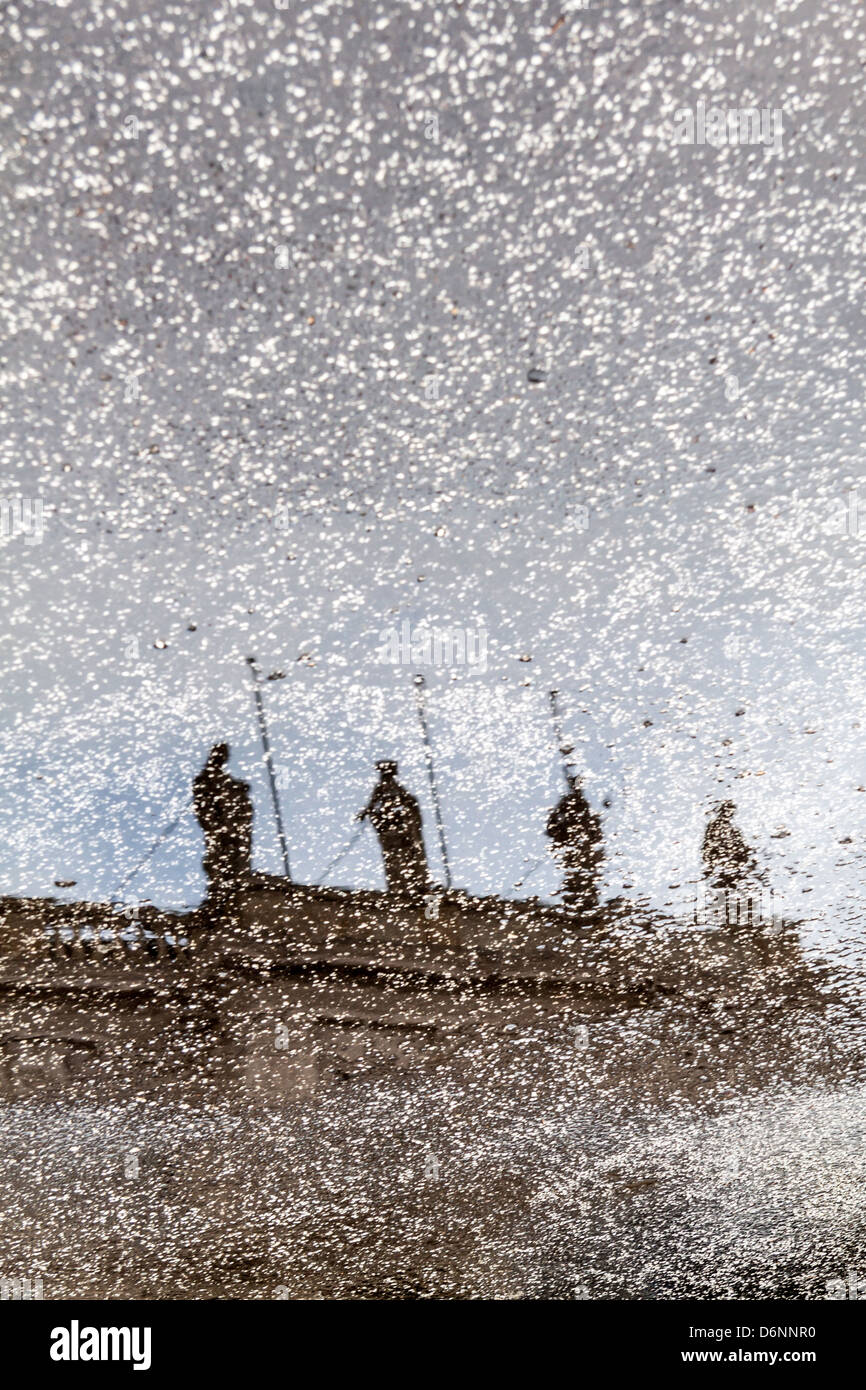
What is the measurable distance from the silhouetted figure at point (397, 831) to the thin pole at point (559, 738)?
0.28m

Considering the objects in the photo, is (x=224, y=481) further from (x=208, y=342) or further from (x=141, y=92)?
(x=141, y=92)

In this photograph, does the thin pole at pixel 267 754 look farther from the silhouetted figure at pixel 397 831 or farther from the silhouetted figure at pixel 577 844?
the silhouetted figure at pixel 577 844

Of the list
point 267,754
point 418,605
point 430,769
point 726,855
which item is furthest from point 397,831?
point 726,855

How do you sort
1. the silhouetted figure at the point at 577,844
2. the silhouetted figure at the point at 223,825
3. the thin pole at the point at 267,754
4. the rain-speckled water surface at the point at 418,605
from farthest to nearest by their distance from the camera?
the silhouetted figure at the point at 577,844
the silhouetted figure at the point at 223,825
the thin pole at the point at 267,754
the rain-speckled water surface at the point at 418,605

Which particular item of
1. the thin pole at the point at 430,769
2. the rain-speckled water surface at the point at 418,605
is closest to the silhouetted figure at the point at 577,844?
the rain-speckled water surface at the point at 418,605

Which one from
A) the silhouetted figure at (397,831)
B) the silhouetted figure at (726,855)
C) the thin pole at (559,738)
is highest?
the thin pole at (559,738)

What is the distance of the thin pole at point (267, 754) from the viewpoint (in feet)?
4.27

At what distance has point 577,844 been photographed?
5.32 feet

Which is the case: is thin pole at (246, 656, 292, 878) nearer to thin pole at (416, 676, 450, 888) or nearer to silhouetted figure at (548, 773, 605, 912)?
thin pole at (416, 676, 450, 888)

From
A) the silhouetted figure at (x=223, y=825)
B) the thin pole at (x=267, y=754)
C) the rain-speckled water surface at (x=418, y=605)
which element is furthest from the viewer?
the silhouetted figure at (x=223, y=825)

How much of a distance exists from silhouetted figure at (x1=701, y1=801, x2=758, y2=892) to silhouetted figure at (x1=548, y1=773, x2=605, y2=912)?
22 cm

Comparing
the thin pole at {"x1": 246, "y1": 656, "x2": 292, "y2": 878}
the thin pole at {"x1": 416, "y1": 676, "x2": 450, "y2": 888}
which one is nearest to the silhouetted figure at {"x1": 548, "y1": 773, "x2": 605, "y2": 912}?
the thin pole at {"x1": 416, "y1": 676, "x2": 450, "y2": 888}

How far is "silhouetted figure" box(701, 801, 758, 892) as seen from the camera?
1.61m
